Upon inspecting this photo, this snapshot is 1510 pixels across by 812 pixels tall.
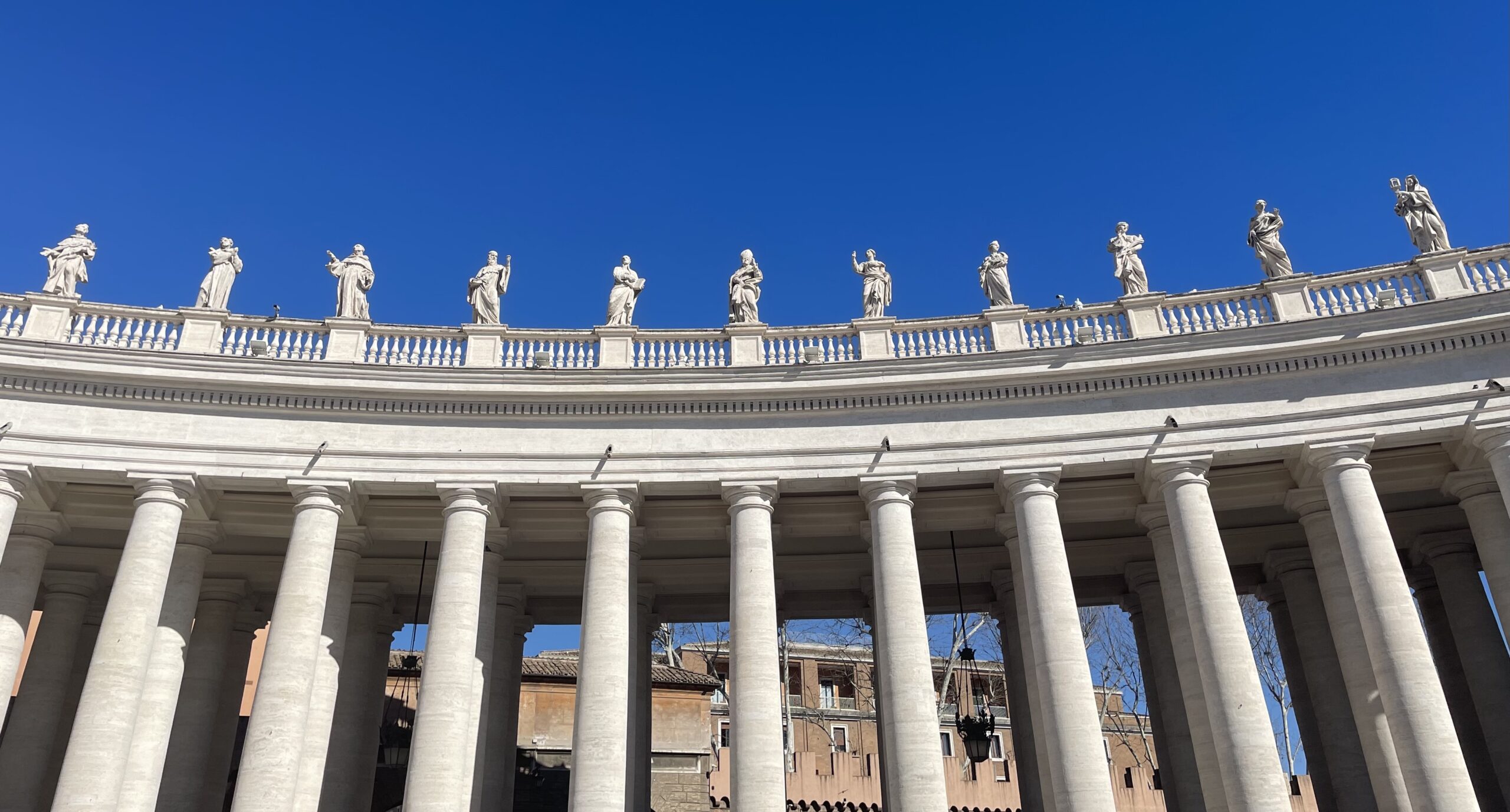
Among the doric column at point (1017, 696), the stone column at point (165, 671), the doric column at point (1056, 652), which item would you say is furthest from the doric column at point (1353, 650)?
the stone column at point (165, 671)

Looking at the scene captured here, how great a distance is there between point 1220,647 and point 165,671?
29046 millimetres

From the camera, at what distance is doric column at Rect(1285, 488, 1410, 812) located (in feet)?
→ 92.1

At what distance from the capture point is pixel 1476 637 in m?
32.9

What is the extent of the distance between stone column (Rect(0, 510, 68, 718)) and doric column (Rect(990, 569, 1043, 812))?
29389 mm

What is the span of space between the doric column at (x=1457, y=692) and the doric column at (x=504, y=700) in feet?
98.1

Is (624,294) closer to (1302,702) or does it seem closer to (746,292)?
(746,292)

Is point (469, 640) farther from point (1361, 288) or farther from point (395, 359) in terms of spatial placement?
point (1361, 288)

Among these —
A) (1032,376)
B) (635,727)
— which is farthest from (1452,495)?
(635,727)

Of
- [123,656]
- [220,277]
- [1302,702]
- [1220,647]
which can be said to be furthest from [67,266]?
[1302,702]

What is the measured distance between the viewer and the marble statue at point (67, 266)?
3284 centimetres

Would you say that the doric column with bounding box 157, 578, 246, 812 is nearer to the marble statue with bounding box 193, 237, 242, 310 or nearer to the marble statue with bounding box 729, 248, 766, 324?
the marble statue with bounding box 193, 237, 242, 310

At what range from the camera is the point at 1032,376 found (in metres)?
30.9

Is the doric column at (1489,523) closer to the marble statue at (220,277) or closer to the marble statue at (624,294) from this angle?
the marble statue at (624,294)

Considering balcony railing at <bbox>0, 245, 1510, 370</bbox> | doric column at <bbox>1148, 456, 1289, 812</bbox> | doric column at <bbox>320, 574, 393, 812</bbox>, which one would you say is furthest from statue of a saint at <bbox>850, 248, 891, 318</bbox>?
doric column at <bbox>320, 574, 393, 812</bbox>
